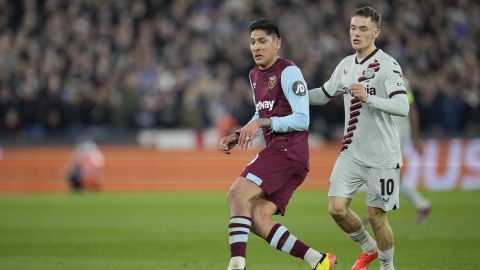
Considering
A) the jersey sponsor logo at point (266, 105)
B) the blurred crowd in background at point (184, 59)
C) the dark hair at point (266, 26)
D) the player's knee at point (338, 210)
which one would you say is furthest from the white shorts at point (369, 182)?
the blurred crowd in background at point (184, 59)

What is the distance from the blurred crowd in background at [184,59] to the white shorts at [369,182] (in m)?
13.7

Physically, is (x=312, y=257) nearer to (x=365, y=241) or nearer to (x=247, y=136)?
(x=365, y=241)

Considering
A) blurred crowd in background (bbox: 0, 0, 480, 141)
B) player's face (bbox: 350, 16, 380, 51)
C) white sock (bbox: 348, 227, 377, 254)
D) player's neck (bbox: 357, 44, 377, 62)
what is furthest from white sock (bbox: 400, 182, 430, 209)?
blurred crowd in background (bbox: 0, 0, 480, 141)

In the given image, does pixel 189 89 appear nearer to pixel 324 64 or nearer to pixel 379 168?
pixel 324 64

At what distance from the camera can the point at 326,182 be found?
22.0 metres

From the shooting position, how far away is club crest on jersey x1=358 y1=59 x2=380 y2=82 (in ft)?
28.1

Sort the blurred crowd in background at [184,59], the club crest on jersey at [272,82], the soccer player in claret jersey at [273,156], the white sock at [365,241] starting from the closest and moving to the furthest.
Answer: the soccer player in claret jersey at [273,156] → the club crest on jersey at [272,82] → the white sock at [365,241] → the blurred crowd in background at [184,59]

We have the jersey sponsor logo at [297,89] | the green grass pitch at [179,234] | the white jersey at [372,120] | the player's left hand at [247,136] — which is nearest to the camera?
the player's left hand at [247,136]

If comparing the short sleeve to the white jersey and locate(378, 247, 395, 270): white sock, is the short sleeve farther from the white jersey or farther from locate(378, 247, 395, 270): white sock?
locate(378, 247, 395, 270): white sock

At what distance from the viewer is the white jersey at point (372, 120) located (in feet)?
28.0

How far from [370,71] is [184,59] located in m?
16.1

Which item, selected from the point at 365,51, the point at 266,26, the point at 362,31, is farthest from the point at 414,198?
the point at 266,26

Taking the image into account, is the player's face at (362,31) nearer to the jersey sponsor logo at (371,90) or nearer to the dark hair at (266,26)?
the jersey sponsor logo at (371,90)

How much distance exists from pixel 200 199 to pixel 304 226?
598 centimetres
